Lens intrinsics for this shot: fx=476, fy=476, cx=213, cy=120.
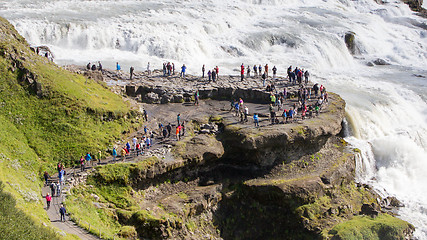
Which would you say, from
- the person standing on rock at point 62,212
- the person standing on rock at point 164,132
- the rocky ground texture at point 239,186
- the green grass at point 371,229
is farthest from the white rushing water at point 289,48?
the person standing on rock at point 62,212

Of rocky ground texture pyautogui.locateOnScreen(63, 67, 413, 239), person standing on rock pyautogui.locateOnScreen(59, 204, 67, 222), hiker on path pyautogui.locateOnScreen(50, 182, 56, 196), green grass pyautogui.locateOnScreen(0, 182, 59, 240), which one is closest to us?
green grass pyautogui.locateOnScreen(0, 182, 59, 240)

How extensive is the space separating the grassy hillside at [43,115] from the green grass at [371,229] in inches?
637

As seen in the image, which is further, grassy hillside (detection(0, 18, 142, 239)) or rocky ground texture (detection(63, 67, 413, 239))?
rocky ground texture (detection(63, 67, 413, 239))

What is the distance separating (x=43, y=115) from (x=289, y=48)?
43.3 m

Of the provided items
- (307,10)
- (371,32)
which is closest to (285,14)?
(307,10)

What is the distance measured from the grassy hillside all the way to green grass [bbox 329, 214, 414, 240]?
16.2 m

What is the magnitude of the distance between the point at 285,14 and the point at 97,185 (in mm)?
62735

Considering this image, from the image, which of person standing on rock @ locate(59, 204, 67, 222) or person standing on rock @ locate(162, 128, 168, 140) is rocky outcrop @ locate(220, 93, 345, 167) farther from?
person standing on rock @ locate(59, 204, 67, 222)

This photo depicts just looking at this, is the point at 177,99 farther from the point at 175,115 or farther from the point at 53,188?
the point at 53,188

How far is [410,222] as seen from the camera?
114ft

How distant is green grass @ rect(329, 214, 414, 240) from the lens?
31094 mm

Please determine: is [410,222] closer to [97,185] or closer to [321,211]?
[321,211]

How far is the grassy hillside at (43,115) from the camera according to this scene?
27.8 metres

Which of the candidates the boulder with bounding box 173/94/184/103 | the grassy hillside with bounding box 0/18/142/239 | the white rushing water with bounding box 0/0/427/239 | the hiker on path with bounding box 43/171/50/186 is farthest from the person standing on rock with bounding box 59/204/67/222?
the white rushing water with bounding box 0/0/427/239
